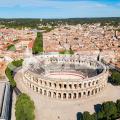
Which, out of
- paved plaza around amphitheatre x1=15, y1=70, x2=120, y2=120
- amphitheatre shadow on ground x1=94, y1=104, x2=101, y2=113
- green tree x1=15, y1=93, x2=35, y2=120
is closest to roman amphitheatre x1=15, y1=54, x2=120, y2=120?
paved plaza around amphitheatre x1=15, y1=70, x2=120, y2=120

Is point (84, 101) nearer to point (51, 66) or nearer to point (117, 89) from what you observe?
point (117, 89)

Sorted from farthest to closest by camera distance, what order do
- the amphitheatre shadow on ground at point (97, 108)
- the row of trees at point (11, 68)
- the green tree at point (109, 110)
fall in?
the row of trees at point (11, 68), the amphitheatre shadow on ground at point (97, 108), the green tree at point (109, 110)

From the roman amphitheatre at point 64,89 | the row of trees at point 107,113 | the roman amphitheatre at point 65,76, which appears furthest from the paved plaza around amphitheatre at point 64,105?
the row of trees at point 107,113

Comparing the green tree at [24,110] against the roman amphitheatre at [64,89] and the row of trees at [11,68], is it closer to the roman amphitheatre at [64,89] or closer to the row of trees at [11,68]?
the roman amphitheatre at [64,89]

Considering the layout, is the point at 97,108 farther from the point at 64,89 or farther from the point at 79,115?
the point at 64,89

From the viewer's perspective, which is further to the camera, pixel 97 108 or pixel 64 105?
pixel 64 105

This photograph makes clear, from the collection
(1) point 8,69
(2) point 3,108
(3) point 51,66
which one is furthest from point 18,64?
(2) point 3,108

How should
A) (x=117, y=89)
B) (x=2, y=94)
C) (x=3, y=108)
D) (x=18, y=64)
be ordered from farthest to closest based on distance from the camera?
(x=18, y=64) < (x=117, y=89) < (x=2, y=94) < (x=3, y=108)

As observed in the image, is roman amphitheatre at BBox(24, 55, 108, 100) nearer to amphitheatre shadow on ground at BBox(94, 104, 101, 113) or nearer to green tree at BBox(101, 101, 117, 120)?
amphitheatre shadow on ground at BBox(94, 104, 101, 113)

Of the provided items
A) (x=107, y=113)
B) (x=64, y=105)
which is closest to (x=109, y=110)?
(x=107, y=113)
